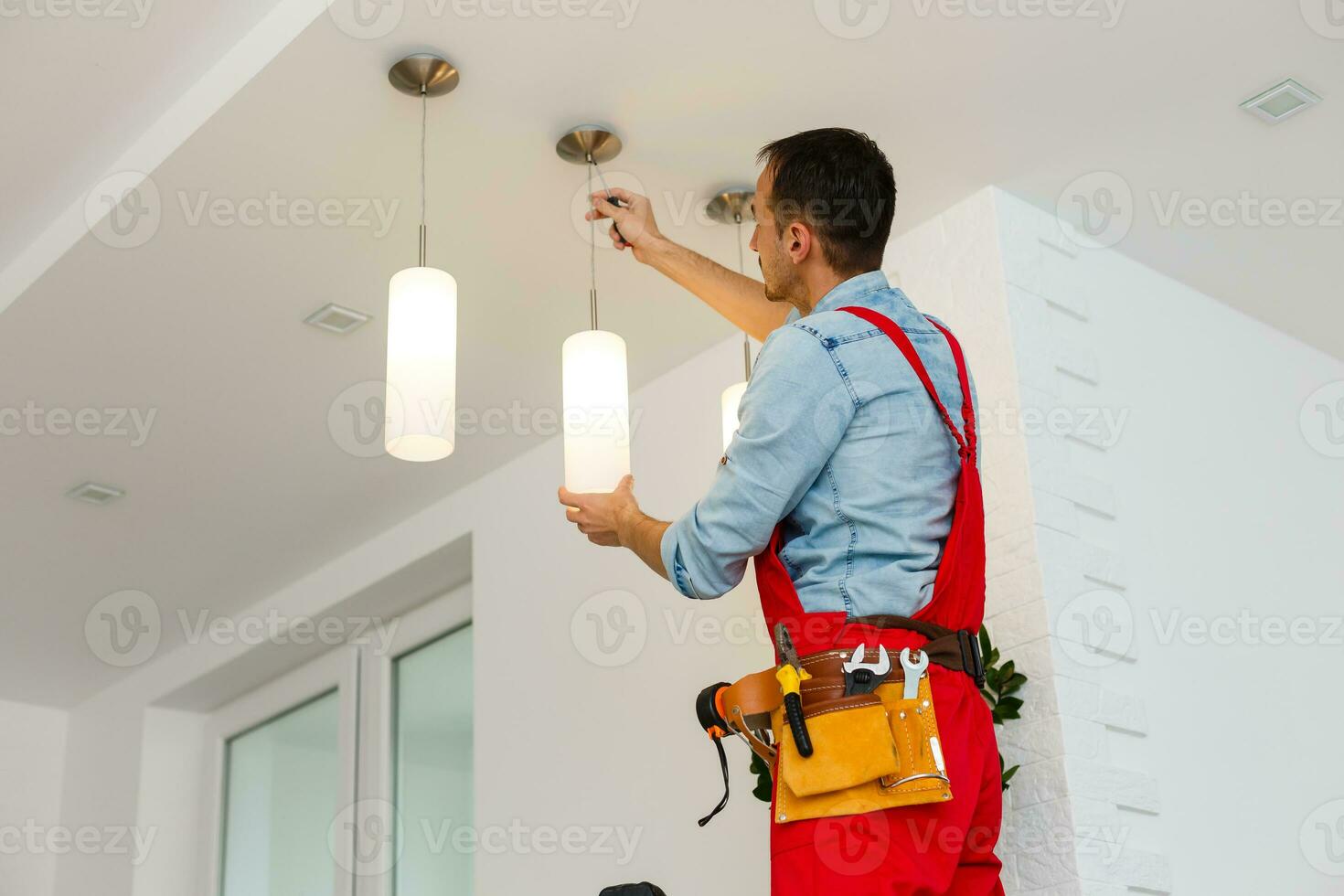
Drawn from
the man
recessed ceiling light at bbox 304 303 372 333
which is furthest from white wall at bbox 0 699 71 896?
the man

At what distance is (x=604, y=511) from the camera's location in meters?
1.74

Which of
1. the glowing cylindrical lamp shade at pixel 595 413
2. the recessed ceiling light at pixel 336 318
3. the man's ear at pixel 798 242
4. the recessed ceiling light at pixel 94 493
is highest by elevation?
the recessed ceiling light at pixel 336 318

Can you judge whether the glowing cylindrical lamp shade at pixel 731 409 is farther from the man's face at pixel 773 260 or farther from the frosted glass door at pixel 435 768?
the frosted glass door at pixel 435 768

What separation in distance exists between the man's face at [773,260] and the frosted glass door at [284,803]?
130 inches

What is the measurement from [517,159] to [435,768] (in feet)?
7.42

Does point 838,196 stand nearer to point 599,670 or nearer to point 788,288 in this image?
point 788,288

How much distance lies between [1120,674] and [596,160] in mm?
1374

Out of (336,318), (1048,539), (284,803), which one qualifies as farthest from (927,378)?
(284,803)

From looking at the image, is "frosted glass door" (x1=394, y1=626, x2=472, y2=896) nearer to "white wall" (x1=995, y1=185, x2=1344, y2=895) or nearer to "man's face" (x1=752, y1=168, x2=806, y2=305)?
"white wall" (x1=995, y1=185, x2=1344, y2=895)

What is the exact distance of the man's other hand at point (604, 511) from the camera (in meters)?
1.72

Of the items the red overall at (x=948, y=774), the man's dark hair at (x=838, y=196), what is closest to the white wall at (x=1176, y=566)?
the red overall at (x=948, y=774)

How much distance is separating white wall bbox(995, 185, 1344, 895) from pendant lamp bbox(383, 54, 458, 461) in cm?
108

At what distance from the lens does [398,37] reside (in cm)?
242

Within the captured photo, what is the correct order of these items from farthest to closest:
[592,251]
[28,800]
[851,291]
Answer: [28,800] < [592,251] < [851,291]
